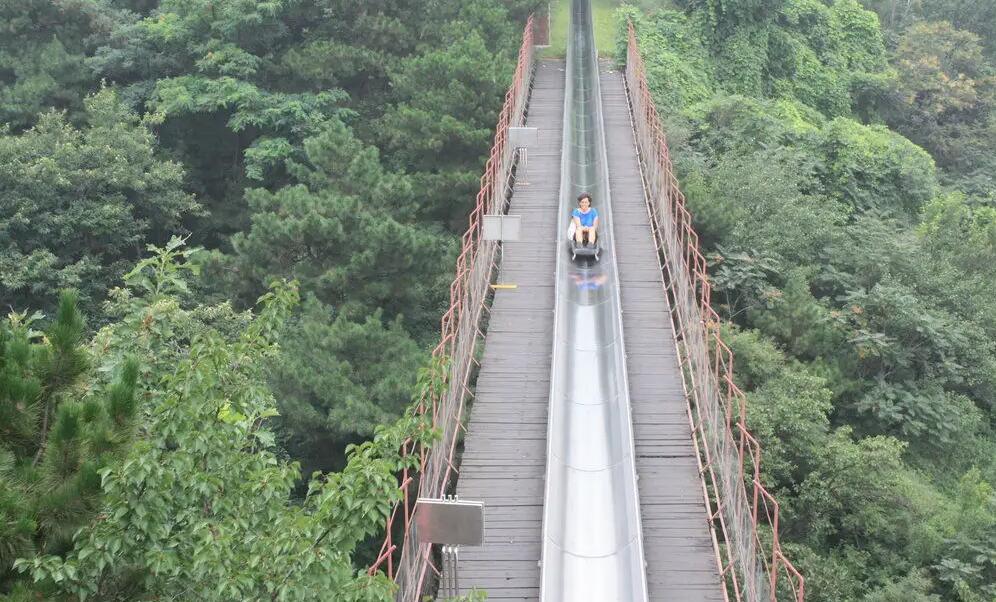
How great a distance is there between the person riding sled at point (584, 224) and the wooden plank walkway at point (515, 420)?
0.67m

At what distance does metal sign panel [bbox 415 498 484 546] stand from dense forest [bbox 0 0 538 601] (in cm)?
98

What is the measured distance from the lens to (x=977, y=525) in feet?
42.3

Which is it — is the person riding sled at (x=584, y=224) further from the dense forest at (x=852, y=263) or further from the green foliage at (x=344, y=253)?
the dense forest at (x=852, y=263)

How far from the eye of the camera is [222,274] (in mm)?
18344

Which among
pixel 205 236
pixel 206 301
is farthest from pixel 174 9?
pixel 206 301

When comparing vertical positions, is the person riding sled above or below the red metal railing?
above

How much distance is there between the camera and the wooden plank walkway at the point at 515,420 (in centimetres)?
1023

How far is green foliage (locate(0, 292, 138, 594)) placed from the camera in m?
5.21

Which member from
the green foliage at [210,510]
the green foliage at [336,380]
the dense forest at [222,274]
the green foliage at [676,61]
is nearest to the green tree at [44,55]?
the dense forest at [222,274]

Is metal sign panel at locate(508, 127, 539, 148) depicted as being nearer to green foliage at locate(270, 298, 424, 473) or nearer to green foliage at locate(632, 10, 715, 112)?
green foliage at locate(270, 298, 424, 473)

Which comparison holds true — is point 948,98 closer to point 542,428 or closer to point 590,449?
A: point 590,449

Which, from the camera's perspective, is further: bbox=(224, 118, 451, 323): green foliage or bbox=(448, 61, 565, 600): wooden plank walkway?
bbox=(224, 118, 451, 323): green foliage

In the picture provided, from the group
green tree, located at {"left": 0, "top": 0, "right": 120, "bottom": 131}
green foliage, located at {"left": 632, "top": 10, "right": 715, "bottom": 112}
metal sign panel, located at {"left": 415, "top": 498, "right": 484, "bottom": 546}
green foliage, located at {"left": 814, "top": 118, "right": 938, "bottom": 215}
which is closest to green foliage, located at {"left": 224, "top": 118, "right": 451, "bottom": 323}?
metal sign panel, located at {"left": 415, "top": 498, "right": 484, "bottom": 546}

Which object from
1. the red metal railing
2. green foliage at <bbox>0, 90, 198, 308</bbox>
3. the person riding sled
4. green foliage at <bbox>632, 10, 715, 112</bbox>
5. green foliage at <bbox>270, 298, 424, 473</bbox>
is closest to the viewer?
the red metal railing
